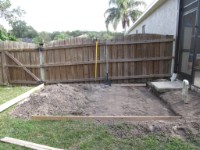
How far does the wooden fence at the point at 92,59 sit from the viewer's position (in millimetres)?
7195

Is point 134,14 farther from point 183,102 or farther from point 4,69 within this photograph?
point 183,102

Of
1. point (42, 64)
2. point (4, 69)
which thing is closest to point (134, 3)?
point (42, 64)

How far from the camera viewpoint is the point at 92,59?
742 cm

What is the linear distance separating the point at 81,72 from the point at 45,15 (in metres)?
50.9

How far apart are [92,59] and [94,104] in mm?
2879

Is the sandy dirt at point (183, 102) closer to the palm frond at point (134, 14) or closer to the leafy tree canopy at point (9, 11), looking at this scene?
the leafy tree canopy at point (9, 11)

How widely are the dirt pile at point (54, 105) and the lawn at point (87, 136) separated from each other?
476 millimetres

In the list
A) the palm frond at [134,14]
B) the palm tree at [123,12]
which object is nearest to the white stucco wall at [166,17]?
the palm tree at [123,12]

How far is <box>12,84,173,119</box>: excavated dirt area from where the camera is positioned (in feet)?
13.8

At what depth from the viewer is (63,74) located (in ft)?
25.1

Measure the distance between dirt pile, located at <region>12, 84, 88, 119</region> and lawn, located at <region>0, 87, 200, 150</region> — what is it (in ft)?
1.56

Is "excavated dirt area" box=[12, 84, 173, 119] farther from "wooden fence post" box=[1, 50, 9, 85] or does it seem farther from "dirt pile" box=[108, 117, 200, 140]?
"wooden fence post" box=[1, 50, 9, 85]

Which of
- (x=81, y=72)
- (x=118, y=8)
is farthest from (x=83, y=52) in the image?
(x=118, y=8)

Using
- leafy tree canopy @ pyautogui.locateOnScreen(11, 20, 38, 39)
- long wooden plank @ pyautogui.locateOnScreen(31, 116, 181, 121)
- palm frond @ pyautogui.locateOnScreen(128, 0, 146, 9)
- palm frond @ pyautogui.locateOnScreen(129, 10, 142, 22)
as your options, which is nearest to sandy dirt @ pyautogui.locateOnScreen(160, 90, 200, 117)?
long wooden plank @ pyautogui.locateOnScreen(31, 116, 181, 121)
